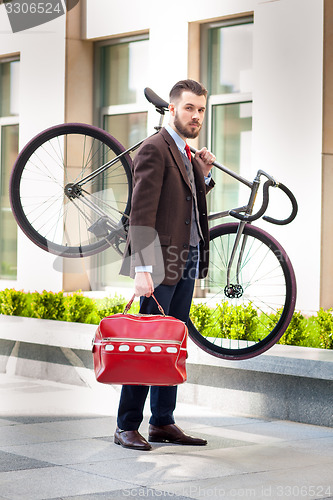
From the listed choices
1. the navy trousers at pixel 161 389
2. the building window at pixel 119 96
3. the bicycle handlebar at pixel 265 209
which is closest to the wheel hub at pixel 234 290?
the bicycle handlebar at pixel 265 209

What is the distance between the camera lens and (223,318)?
23.5 ft

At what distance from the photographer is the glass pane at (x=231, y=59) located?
30.8 ft

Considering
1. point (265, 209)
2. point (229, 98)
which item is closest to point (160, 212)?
point (265, 209)

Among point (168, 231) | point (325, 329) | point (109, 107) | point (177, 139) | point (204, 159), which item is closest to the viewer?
point (168, 231)

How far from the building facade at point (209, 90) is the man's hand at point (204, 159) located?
9.94 ft

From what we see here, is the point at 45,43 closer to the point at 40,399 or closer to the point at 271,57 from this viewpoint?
the point at 271,57

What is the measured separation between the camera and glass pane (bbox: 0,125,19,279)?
38.9 feet

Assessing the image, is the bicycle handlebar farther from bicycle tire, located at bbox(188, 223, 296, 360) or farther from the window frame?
the window frame

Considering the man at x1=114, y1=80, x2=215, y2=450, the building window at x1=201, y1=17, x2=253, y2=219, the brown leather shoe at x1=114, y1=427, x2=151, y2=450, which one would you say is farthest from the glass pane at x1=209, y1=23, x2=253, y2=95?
the brown leather shoe at x1=114, y1=427, x2=151, y2=450

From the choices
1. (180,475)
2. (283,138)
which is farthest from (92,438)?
(283,138)

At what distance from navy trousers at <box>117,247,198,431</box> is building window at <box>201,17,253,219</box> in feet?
13.4

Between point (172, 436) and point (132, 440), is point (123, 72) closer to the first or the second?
point (172, 436)

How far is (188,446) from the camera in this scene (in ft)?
17.7

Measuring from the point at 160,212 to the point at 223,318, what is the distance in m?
2.14
